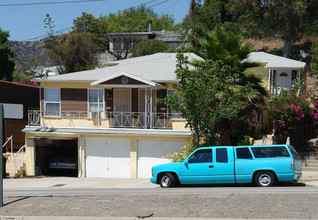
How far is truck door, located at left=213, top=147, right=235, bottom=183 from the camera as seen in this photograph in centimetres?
1463

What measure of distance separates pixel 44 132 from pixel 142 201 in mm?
12701

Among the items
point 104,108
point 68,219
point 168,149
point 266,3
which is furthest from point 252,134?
point 266,3

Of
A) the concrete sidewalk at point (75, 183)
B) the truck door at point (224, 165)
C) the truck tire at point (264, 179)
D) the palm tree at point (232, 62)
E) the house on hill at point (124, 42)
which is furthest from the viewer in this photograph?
the house on hill at point (124, 42)

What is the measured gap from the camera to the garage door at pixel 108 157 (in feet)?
72.6

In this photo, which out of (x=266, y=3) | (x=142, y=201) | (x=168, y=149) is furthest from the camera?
(x=266, y=3)

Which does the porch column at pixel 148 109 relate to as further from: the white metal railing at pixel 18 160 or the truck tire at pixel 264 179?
the truck tire at pixel 264 179

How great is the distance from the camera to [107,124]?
77.0 feet

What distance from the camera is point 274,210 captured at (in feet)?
32.5

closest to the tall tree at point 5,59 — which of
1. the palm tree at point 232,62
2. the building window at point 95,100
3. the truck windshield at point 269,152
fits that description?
the building window at point 95,100

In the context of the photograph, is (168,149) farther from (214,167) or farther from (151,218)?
(151,218)

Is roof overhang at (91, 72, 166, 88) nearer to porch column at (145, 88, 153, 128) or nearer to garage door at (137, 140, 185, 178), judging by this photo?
porch column at (145, 88, 153, 128)

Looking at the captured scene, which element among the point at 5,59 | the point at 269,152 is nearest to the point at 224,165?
the point at 269,152

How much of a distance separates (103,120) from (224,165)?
9890 mm

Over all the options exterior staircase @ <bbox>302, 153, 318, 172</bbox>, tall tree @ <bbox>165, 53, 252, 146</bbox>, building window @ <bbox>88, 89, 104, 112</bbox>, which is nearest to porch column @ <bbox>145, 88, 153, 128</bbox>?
building window @ <bbox>88, 89, 104, 112</bbox>
